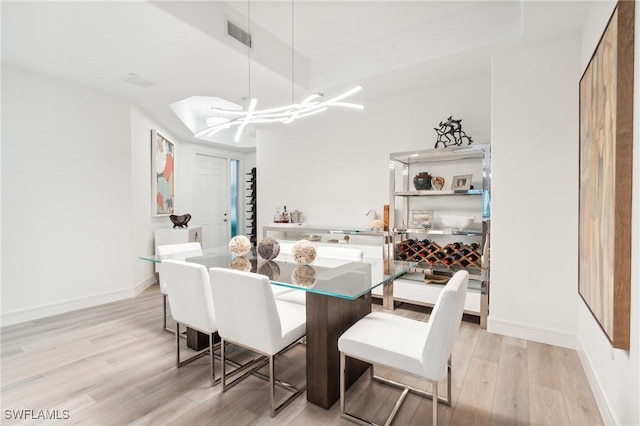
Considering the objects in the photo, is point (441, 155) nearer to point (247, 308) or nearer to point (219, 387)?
point (247, 308)

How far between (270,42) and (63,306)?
372cm

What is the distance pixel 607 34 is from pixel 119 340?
Answer: 4.12m

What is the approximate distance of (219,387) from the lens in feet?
6.94

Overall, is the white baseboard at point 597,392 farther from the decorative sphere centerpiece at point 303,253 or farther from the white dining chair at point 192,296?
the white dining chair at point 192,296

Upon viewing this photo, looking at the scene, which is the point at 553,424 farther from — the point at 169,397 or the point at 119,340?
the point at 119,340

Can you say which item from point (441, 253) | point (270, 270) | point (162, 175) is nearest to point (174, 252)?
point (270, 270)

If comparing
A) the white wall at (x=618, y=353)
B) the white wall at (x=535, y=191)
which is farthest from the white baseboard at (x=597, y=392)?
the white wall at (x=535, y=191)

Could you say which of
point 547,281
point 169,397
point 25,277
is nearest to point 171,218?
point 25,277

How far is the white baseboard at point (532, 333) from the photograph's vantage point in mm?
2680

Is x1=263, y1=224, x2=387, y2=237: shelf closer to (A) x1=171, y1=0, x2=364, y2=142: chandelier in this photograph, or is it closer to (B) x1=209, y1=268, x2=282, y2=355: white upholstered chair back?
(A) x1=171, y1=0, x2=364, y2=142: chandelier

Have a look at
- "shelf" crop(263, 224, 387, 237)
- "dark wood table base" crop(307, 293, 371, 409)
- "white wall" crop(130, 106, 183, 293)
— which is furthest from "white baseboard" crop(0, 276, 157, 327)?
"dark wood table base" crop(307, 293, 371, 409)

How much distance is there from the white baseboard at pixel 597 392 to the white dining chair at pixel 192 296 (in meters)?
2.28

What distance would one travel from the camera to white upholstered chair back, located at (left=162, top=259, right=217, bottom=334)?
204cm

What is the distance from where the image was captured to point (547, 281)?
2.77m
